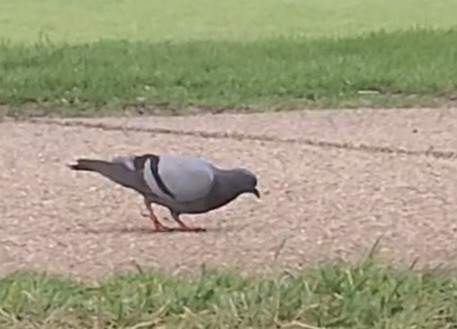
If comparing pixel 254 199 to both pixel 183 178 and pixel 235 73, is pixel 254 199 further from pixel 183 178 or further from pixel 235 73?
pixel 235 73

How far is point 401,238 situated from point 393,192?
769mm

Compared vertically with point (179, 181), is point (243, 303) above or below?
below

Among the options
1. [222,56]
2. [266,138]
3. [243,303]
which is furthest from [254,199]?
[222,56]

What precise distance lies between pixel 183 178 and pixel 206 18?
8446mm

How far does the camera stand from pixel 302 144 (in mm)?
7082

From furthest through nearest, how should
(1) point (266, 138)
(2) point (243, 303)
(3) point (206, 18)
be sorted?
(3) point (206, 18) < (1) point (266, 138) < (2) point (243, 303)

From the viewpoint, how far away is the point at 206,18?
1340cm

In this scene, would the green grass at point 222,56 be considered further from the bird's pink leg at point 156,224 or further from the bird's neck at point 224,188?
the bird's neck at point 224,188

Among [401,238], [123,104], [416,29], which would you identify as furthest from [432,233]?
[416,29]

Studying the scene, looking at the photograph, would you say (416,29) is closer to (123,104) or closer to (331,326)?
(123,104)

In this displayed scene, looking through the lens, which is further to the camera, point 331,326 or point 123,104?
point 123,104

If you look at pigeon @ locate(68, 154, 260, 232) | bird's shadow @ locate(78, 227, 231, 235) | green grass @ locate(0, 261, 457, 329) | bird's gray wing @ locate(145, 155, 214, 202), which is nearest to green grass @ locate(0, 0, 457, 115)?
bird's shadow @ locate(78, 227, 231, 235)

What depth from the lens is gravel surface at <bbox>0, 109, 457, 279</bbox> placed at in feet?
16.6

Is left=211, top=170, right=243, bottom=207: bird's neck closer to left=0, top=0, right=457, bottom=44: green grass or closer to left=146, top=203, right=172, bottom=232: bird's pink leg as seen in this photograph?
left=146, top=203, right=172, bottom=232: bird's pink leg
